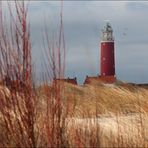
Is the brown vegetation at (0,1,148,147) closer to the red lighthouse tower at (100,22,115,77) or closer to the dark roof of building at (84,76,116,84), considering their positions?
the dark roof of building at (84,76,116,84)

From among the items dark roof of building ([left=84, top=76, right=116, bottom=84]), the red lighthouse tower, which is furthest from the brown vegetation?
the red lighthouse tower

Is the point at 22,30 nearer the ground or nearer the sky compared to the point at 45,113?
nearer the sky

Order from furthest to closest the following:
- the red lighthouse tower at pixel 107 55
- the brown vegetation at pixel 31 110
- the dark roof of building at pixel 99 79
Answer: the red lighthouse tower at pixel 107 55, the dark roof of building at pixel 99 79, the brown vegetation at pixel 31 110

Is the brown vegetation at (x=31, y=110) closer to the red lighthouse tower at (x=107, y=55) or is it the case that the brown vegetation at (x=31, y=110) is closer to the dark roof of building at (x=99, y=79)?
the dark roof of building at (x=99, y=79)

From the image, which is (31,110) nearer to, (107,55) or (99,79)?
(99,79)

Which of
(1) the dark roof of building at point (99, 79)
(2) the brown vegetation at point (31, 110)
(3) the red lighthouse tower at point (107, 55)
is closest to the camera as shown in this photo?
(2) the brown vegetation at point (31, 110)

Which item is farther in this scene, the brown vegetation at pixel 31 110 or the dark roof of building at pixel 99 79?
the dark roof of building at pixel 99 79

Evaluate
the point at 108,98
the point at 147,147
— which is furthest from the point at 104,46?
the point at 147,147

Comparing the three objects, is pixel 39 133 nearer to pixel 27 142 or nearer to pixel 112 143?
pixel 27 142

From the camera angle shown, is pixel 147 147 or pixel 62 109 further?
pixel 147 147

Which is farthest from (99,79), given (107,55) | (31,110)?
(107,55)

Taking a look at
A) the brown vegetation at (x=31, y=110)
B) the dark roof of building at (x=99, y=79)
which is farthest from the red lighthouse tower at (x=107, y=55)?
the brown vegetation at (x=31, y=110)
